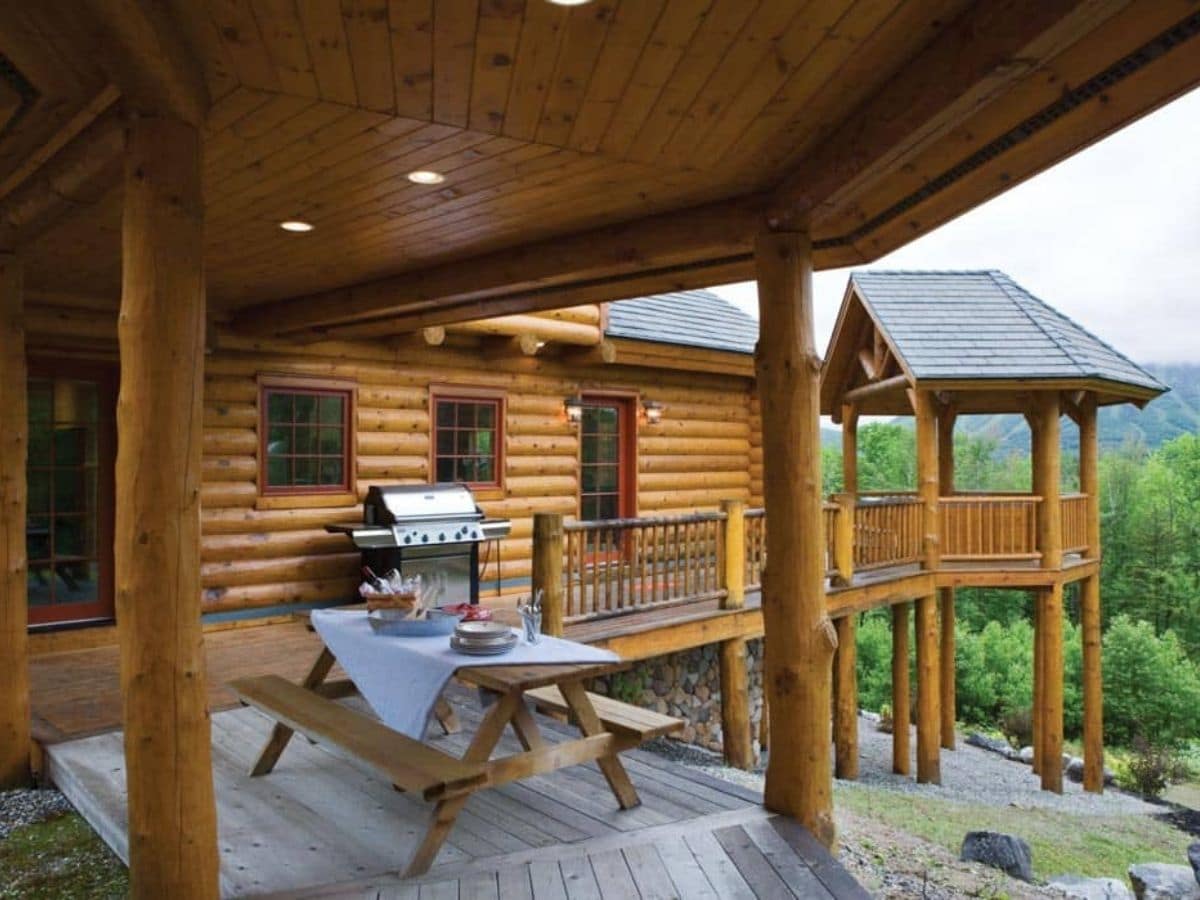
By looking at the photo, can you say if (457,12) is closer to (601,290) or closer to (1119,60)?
(1119,60)

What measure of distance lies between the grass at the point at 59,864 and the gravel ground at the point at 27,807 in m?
0.08

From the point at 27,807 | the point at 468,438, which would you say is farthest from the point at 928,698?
the point at 27,807

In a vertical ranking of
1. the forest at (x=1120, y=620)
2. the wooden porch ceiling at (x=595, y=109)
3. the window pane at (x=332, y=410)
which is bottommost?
the forest at (x=1120, y=620)

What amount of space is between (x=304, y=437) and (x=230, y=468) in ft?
2.51

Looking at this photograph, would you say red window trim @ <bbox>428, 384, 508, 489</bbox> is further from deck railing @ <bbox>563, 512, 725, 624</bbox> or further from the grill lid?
deck railing @ <bbox>563, 512, 725, 624</bbox>

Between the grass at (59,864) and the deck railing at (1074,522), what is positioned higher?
the deck railing at (1074,522)

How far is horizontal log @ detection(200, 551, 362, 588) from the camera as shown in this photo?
310 inches

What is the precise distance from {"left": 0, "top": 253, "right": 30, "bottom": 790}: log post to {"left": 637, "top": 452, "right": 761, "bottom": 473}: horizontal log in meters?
7.31

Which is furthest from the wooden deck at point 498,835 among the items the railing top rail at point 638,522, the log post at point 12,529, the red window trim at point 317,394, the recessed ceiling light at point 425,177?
Answer: the red window trim at point 317,394

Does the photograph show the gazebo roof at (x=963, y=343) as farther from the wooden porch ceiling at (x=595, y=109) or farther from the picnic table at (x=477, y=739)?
the picnic table at (x=477, y=739)

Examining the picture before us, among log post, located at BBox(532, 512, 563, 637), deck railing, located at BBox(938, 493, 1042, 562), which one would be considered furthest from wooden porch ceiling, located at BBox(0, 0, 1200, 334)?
deck railing, located at BBox(938, 493, 1042, 562)

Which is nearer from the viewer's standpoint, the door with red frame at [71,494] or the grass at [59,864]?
the grass at [59,864]

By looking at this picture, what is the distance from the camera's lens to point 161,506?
287 centimetres

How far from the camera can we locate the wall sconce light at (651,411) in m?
11.0
